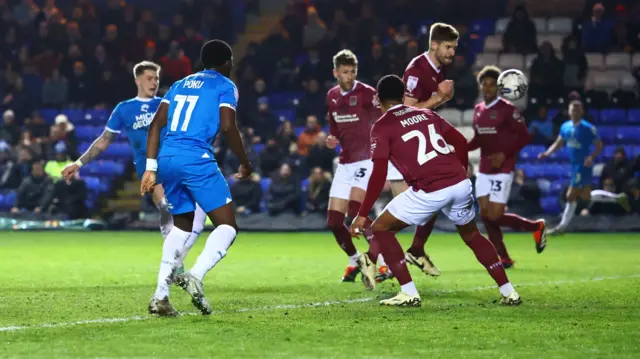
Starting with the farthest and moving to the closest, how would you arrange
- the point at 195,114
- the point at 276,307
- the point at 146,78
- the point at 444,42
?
the point at 146,78
the point at 444,42
the point at 276,307
the point at 195,114

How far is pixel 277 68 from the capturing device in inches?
1016

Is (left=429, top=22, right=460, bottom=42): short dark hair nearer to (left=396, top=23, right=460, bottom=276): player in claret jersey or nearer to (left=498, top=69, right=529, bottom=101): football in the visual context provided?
(left=396, top=23, right=460, bottom=276): player in claret jersey

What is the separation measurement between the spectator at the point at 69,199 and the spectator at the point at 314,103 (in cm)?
496

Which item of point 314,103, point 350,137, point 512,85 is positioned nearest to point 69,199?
point 314,103

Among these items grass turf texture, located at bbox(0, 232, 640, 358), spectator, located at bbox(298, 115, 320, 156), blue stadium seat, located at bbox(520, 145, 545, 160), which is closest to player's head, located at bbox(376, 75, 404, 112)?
grass turf texture, located at bbox(0, 232, 640, 358)

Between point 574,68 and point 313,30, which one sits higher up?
point 313,30

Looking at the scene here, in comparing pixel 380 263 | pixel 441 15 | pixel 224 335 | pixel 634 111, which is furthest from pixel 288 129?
pixel 224 335

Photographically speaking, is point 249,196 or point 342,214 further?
point 249,196

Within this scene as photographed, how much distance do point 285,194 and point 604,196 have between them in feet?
19.5

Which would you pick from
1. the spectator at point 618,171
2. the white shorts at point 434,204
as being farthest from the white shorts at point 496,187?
the spectator at point 618,171

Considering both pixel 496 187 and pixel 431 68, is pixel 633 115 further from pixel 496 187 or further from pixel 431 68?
pixel 431 68

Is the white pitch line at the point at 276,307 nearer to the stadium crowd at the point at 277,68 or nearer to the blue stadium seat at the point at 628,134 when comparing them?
the stadium crowd at the point at 277,68

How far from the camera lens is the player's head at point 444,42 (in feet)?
34.4

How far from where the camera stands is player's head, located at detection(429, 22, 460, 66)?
10.5 metres
